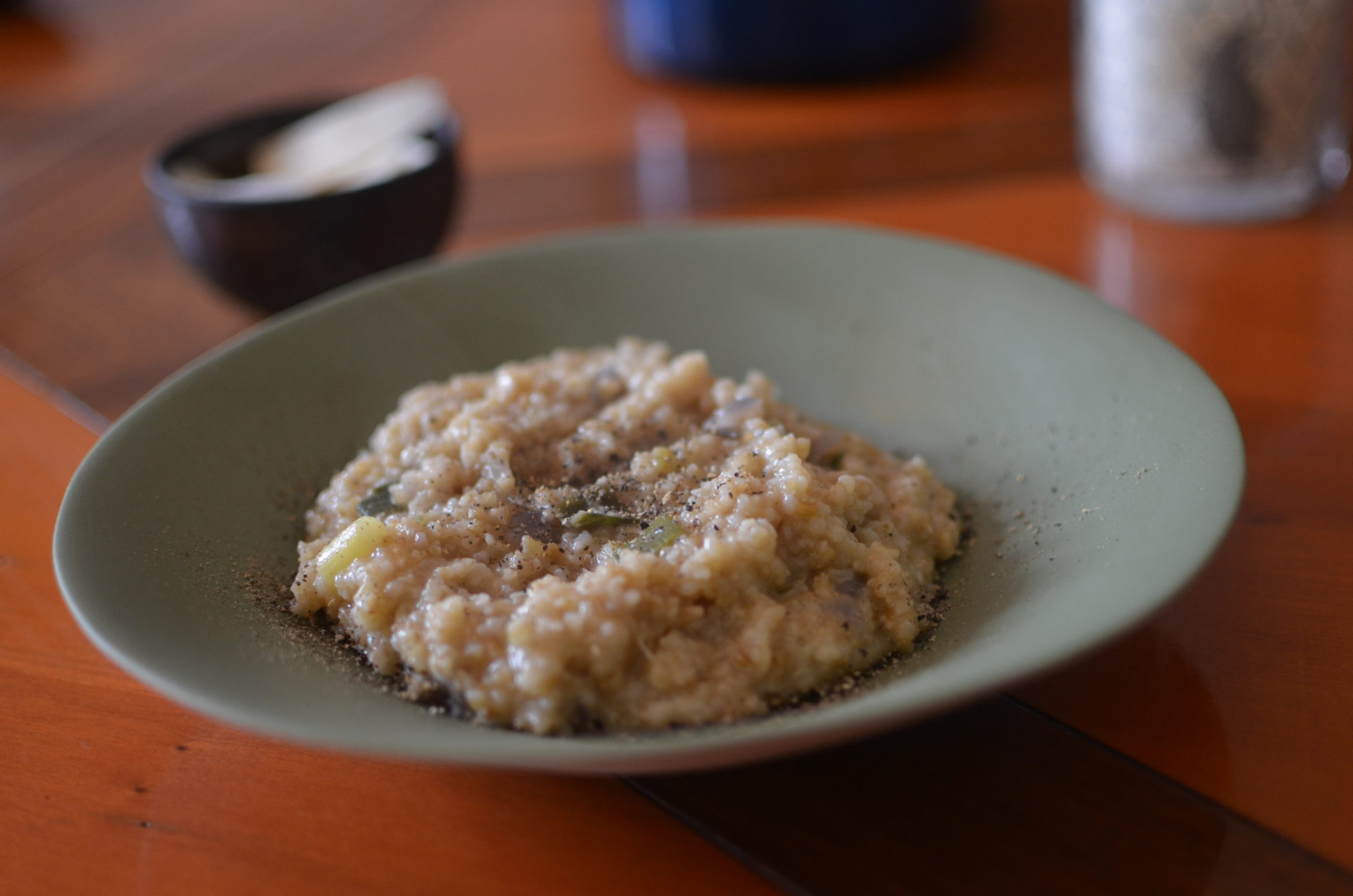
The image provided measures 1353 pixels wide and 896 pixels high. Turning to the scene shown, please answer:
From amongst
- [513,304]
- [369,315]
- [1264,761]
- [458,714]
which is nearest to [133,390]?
[369,315]

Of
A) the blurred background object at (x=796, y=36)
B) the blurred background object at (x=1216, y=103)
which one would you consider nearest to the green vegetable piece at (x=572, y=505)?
the blurred background object at (x=1216, y=103)

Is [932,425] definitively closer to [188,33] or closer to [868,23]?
[868,23]

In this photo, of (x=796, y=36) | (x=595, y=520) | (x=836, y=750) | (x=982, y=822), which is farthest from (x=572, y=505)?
(x=796, y=36)

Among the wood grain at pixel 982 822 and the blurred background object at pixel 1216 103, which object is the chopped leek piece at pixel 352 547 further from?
the blurred background object at pixel 1216 103

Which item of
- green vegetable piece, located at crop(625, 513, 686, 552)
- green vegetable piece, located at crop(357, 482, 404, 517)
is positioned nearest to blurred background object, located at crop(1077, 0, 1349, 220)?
green vegetable piece, located at crop(625, 513, 686, 552)

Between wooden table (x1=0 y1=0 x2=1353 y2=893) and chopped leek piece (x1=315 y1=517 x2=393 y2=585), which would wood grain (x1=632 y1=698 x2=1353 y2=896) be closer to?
wooden table (x1=0 y1=0 x2=1353 y2=893)

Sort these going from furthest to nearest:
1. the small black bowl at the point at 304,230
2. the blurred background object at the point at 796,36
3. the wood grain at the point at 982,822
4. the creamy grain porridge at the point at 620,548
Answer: the blurred background object at the point at 796,36
the small black bowl at the point at 304,230
the creamy grain porridge at the point at 620,548
the wood grain at the point at 982,822
